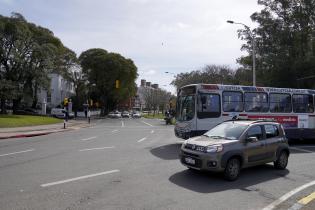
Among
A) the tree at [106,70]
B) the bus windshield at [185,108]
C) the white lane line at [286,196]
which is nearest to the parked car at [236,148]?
the white lane line at [286,196]

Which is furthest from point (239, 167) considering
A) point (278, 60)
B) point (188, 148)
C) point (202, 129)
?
point (278, 60)

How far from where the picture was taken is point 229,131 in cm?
1150

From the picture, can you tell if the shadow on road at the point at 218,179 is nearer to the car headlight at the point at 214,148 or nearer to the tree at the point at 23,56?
the car headlight at the point at 214,148

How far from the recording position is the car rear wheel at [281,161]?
12.4 metres

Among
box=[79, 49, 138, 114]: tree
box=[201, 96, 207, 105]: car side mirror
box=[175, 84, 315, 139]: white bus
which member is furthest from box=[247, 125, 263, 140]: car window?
box=[79, 49, 138, 114]: tree

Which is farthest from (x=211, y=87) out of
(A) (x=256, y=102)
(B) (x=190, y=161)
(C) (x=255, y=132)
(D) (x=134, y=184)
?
(D) (x=134, y=184)

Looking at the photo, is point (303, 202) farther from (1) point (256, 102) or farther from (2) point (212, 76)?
(2) point (212, 76)

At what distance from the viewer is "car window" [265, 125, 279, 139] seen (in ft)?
39.4

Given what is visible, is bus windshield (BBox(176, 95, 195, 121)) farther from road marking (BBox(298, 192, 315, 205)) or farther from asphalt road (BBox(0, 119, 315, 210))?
road marking (BBox(298, 192, 315, 205))

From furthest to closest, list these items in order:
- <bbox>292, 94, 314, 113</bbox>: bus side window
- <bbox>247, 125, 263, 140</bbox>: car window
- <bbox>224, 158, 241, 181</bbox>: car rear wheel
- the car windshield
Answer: <bbox>292, 94, 314, 113</bbox>: bus side window < <bbox>247, 125, 263, 140</bbox>: car window < the car windshield < <bbox>224, 158, 241, 181</bbox>: car rear wheel

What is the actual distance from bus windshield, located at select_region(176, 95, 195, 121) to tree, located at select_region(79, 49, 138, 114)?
6356cm

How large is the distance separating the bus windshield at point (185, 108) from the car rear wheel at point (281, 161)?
6.37 metres

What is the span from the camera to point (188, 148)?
11.0 meters

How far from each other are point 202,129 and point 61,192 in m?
10.6
